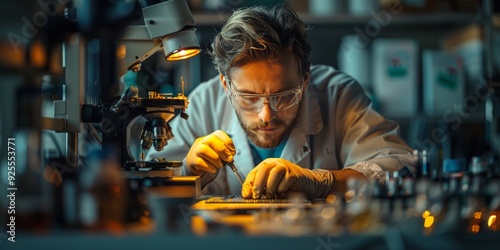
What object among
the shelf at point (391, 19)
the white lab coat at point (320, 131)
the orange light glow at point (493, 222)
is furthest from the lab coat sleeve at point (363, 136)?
the orange light glow at point (493, 222)

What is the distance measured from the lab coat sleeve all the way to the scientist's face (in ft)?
0.93

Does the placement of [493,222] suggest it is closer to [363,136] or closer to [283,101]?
[283,101]

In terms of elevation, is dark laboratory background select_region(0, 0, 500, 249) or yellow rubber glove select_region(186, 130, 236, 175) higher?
dark laboratory background select_region(0, 0, 500, 249)

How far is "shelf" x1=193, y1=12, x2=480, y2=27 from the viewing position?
9.87ft

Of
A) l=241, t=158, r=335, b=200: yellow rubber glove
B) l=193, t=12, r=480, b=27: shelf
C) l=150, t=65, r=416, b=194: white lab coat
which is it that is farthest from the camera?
l=193, t=12, r=480, b=27: shelf

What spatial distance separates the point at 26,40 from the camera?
1.43 meters

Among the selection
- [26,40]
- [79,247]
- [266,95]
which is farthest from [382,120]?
[79,247]

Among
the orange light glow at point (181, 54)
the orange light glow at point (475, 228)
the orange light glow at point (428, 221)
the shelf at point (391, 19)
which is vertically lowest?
the orange light glow at point (475, 228)

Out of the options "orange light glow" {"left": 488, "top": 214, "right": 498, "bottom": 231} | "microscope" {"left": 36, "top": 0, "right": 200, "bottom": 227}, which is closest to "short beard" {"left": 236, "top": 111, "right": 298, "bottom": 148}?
"microscope" {"left": 36, "top": 0, "right": 200, "bottom": 227}

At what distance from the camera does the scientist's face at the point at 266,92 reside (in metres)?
1.76

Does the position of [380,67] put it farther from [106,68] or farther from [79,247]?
[79,247]

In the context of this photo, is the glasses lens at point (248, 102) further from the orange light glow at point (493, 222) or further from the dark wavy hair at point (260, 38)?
the orange light glow at point (493, 222)

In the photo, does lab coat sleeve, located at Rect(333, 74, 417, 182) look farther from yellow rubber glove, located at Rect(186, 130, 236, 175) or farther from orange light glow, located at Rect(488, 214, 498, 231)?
orange light glow, located at Rect(488, 214, 498, 231)

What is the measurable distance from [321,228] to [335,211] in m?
0.06
